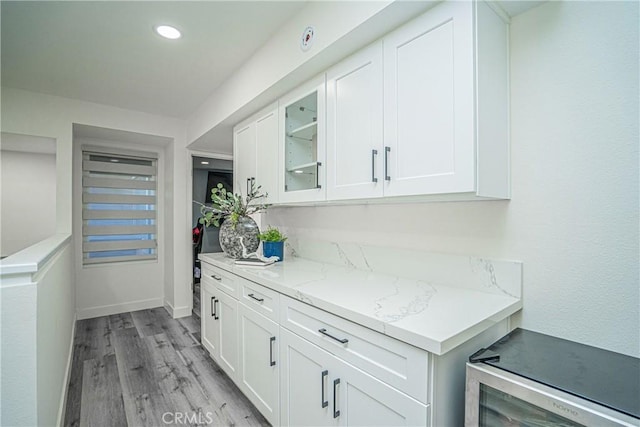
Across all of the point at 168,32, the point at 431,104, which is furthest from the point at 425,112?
the point at 168,32

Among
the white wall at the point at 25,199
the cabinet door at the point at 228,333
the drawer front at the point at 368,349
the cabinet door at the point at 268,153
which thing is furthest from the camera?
the white wall at the point at 25,199

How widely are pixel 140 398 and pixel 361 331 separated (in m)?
1.97

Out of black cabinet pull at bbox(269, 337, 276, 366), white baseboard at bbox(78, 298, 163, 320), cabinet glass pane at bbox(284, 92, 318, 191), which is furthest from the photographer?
white baseboard at bbox(78, 298, 163, 320)

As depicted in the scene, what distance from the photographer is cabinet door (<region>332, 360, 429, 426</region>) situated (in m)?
0.99

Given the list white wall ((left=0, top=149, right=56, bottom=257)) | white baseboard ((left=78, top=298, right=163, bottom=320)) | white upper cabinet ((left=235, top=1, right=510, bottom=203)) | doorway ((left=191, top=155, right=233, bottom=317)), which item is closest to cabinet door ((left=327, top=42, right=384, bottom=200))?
white upper cabinet ((left=235, top=1, right=510, bottom=203))

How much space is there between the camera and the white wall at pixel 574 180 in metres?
1.10

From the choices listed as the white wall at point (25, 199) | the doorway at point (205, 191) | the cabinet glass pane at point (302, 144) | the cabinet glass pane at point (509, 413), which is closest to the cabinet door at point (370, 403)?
the cabinet glass pane at point (509, 413)

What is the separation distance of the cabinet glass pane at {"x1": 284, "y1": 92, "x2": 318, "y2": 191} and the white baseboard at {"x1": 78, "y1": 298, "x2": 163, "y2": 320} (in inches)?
131

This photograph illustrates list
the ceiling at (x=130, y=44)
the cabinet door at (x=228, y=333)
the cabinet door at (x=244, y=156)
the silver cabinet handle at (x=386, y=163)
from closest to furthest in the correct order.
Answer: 1. the silver cabinet handle at (x=386, y=163)
2. the ceiling at (x=130, y=44)
3. the cabinet door at (x=228, y=333)
4. the cabinet door at (x=244, y=156)

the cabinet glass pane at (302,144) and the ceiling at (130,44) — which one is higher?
the ceiling at (130,44)

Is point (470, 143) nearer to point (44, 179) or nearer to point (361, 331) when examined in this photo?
point (361, 331)

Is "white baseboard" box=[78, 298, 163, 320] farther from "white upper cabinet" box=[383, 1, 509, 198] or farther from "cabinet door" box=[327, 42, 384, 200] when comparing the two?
"white upper cabinet" box=[383, 1, 509, 198]

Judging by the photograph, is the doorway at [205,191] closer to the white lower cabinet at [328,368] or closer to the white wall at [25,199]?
the white wall at [25,199]

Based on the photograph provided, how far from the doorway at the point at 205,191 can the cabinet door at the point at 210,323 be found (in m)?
2.86
